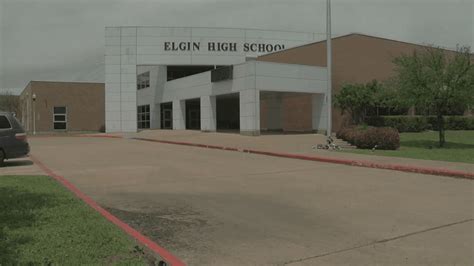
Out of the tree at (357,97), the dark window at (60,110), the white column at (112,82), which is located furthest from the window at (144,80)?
the tree at (357,97)

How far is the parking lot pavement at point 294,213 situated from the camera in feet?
18.7

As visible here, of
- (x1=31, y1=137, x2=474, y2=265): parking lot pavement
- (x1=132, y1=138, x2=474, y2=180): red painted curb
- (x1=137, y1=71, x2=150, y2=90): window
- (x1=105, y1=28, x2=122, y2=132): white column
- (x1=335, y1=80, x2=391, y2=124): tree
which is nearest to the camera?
(x1=31, y1=137, x2=474, y2=265): parking lot pavement

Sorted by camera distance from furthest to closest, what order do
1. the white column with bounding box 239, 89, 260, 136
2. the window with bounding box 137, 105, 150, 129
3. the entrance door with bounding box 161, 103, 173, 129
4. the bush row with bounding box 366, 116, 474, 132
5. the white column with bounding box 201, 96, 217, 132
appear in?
the window with bounding box 137, 105, 150, 129 < the entrance door with bounding box 161, 103, 173, 129 < the white column with bounding box 201, 96, 217, 132 < the bush row with bounding box 366, 116, 474, 132 < the white column with bounding box 239, 89, 260, 136

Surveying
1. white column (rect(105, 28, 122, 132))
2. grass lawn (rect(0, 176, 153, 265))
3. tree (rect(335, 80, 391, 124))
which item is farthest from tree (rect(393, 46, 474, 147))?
white column (rect(105, 28, 122, 132))

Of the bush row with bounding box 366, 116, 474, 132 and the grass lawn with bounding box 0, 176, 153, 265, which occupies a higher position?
the bush row with bounding box 366, 116, 474, 132

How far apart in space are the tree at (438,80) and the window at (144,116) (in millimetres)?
39146

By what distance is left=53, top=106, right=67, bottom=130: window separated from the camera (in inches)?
2333

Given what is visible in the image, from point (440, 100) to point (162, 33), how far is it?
3471 cm

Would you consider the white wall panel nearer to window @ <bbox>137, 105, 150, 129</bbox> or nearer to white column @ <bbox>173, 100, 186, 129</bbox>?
white column @ <bbox>173, 100, 186, 129</bbox>

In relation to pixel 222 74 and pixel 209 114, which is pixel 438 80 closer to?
pixel 222 74

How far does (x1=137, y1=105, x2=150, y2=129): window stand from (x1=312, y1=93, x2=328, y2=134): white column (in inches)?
1019

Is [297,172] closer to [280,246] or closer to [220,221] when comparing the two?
[220,221]

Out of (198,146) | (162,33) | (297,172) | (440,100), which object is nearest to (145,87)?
(162,33)

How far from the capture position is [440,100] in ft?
73.2
